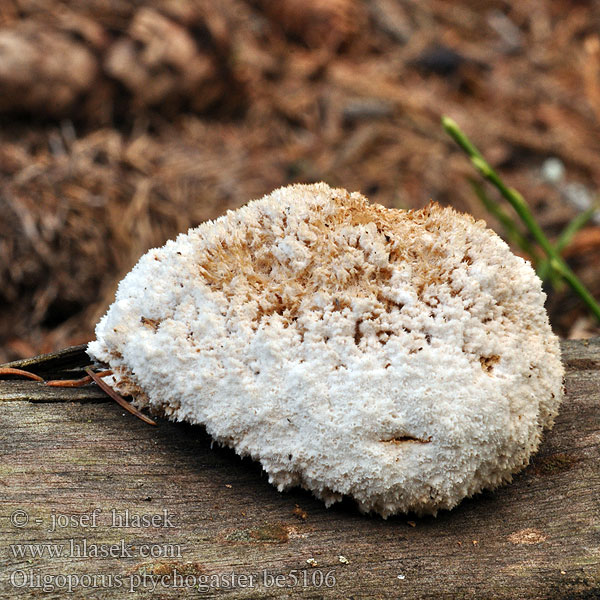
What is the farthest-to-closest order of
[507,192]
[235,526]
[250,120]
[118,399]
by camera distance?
[250,120] → [507,192] → [118,399] → [235,526]

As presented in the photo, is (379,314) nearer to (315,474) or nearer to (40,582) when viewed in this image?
(315,474)

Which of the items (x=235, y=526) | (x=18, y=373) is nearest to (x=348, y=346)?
(x=235, y=526)

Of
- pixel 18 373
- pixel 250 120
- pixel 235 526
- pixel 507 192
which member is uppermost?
pixel 250 120

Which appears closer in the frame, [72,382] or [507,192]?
[72,382]

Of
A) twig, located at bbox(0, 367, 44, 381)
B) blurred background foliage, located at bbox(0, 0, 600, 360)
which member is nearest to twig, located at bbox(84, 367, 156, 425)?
twig, located at bbox(0, 367, 44, 381)

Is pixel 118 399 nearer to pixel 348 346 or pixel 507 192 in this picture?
pixel 348 346

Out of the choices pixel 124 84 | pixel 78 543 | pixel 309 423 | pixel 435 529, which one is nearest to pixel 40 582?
pixel 78 543

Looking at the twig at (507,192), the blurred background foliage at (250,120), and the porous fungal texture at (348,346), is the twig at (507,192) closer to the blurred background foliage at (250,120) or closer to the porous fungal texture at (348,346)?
the porous fungal texture at (348,346)
